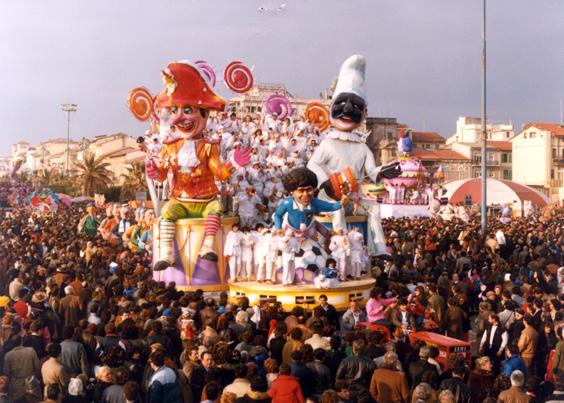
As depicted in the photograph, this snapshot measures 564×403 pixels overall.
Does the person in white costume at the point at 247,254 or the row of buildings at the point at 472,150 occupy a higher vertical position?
the row of buildings at the point at 472,150

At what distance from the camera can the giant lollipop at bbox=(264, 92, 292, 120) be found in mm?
18453

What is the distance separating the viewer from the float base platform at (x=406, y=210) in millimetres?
38250

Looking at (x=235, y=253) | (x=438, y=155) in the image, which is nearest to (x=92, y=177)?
(x=438, y=155)

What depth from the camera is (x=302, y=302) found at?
10.9m

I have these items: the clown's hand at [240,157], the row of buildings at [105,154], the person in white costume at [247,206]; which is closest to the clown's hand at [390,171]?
the clown's hand at [240,157]

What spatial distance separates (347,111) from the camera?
14.5 meters

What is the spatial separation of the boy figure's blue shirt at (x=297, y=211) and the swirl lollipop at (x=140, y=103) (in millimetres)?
5080

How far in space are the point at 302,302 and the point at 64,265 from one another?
481cm

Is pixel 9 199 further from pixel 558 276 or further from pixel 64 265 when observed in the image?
pixel 558 276

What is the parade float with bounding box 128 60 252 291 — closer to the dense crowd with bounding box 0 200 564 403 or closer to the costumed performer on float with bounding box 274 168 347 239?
the dense crowd with bounding box 0 200 564 403

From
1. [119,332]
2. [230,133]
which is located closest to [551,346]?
[119,332]

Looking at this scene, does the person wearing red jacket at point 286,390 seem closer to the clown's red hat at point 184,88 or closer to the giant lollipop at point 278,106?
the clown's red hat at point 184,88

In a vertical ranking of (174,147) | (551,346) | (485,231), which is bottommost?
(551,346)

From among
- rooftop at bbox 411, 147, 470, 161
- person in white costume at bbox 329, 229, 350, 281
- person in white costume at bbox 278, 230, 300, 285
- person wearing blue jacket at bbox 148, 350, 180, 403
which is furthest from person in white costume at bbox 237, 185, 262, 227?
rooftop at bbox 411, 147, 470, 161
